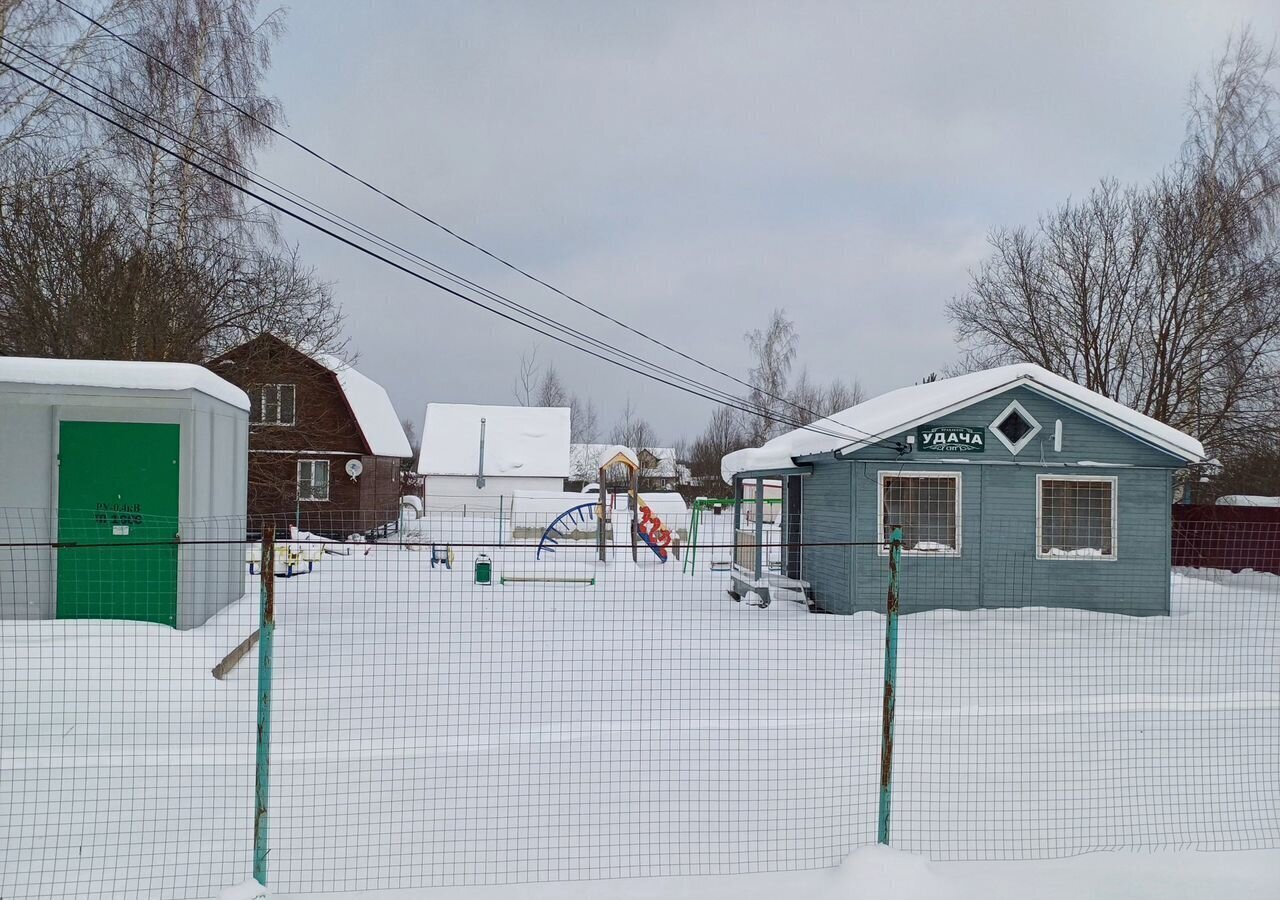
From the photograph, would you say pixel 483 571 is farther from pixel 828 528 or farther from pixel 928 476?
pixel 928 476

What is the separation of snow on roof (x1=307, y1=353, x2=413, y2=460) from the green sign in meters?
17.1

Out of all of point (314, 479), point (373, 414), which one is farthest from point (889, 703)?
point (373, 414)

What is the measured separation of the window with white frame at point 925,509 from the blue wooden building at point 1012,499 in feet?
0.05

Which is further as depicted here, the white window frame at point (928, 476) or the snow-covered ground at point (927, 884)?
the white window frame at point (928, 476)

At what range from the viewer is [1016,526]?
13086mm

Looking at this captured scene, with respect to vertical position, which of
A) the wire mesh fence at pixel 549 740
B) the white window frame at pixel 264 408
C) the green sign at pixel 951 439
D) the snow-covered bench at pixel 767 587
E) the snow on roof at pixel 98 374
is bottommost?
the wire mesh fence at pixel 549 740

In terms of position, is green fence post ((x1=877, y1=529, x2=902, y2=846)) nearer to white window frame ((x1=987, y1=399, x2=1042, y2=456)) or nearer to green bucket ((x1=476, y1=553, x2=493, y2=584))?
white window frame ((x1=987, y1=399, x2=1042, y2=456))

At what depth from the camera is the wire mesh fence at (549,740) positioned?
4883 mm

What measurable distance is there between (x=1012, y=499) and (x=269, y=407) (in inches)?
615

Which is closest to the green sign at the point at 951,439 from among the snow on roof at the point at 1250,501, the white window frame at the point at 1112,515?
the white window frame at the point at 1112,515

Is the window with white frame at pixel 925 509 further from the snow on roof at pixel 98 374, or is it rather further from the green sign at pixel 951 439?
the snow on roof at pixel 98 374

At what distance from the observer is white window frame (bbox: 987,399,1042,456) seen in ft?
42.9

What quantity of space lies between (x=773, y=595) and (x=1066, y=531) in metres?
4.39

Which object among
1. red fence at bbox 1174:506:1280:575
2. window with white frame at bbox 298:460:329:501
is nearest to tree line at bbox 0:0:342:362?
window with white frame at bbox 298:460:329:501
